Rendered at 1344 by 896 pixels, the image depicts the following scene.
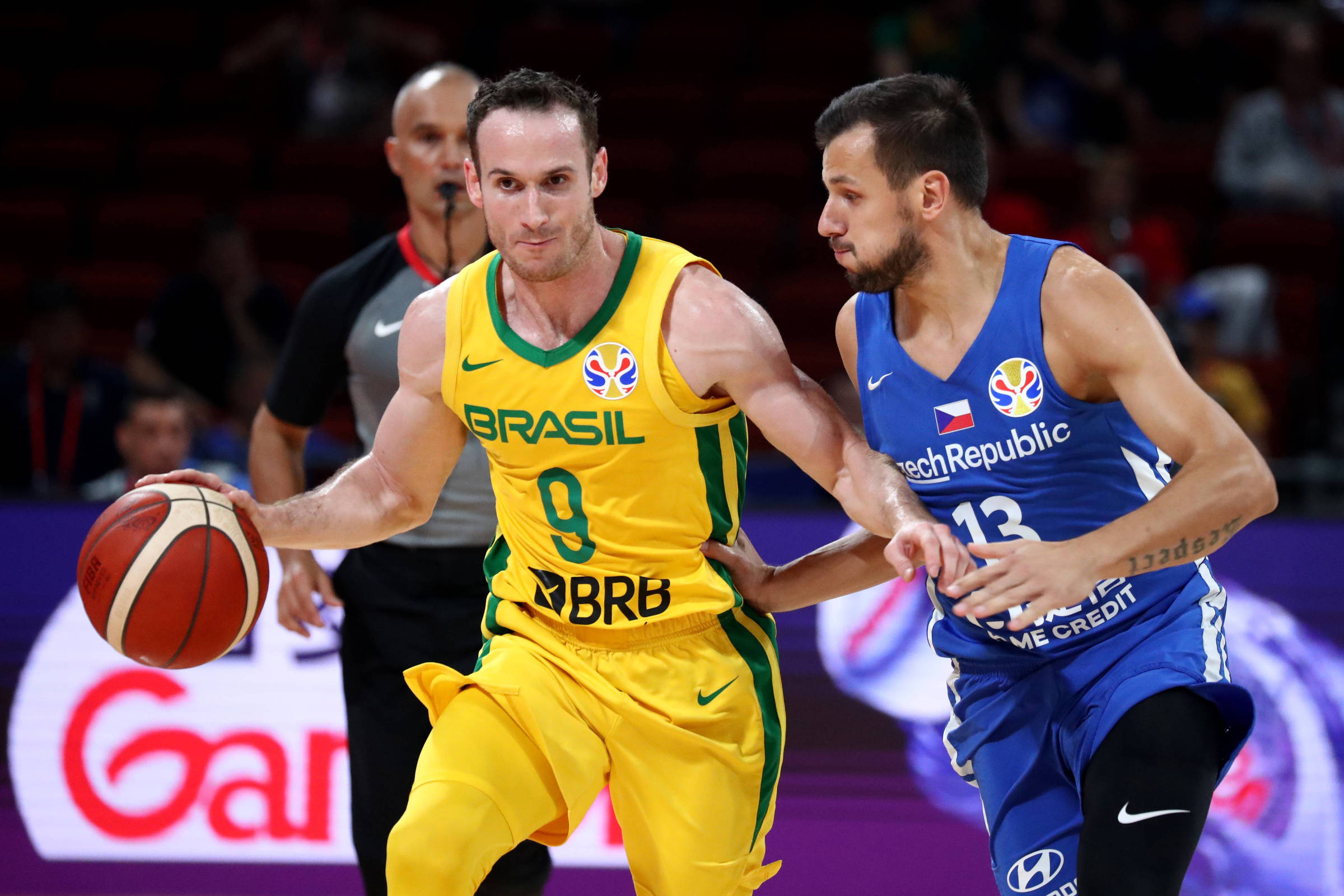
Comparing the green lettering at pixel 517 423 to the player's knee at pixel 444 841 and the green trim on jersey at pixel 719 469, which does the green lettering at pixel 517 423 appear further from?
the player's knee at pixel 444 841

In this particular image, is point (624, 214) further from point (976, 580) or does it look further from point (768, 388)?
point (976, 580)

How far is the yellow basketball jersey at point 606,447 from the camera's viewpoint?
314cm

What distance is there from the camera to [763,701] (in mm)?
3326

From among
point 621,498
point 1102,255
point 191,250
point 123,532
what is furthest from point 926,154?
point 191,250

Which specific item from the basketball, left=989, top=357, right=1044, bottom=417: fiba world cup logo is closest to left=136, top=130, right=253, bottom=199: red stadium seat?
the basketball

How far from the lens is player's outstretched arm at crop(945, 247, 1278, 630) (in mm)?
2789

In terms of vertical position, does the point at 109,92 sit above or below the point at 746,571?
above

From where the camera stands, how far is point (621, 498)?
10.5 feet

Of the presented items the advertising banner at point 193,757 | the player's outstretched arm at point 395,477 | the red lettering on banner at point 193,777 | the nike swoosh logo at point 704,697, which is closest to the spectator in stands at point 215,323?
the advertising banner at point 193,757

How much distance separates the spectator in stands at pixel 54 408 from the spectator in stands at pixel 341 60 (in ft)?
10.9

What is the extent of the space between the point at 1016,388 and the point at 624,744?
1.12m

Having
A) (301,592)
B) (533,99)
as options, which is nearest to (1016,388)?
(533,99)

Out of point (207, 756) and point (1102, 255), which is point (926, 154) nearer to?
point (207, 756)

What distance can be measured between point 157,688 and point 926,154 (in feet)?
11.1
